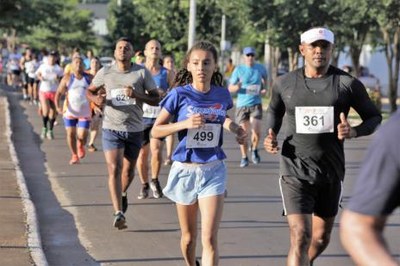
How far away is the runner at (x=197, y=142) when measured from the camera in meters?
6.73

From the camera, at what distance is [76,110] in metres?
15.3

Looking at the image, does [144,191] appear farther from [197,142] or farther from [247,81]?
[197,142]

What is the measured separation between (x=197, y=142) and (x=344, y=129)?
1.13 meters

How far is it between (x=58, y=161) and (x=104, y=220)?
18.7 feet

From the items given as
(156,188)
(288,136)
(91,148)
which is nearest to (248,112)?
(91,148)

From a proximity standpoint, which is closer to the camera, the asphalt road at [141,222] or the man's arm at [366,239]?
the man's arm at [366,239]

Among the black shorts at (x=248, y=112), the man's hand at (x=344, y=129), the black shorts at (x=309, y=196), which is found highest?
the man's hand at (x=344, y=129)

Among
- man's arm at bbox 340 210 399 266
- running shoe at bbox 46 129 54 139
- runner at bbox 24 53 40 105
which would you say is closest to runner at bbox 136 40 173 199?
running shoe at bbox 46 129 54 139

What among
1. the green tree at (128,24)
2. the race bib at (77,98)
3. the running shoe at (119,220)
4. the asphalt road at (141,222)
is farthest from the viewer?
the green tree at (128,24)

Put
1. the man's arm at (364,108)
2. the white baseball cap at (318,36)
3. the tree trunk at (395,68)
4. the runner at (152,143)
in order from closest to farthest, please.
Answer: the white baseball cap at (318,36)
the man's arm at (364,108)
the runner at (152,143)
the tree trunk at (395,68)

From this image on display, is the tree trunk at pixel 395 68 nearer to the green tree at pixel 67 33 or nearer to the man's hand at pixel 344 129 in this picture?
the man's hand at pixel 344 129

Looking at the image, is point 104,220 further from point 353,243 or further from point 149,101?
point 353,243

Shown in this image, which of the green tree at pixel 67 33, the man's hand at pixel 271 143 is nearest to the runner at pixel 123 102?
the man's hand at pixel 271 143

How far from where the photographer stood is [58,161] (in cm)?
1580
